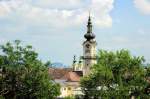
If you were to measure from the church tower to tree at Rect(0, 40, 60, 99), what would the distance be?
45.7m

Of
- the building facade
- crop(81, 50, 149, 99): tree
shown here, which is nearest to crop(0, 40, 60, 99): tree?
crop(81, 50, 149, 99): tree

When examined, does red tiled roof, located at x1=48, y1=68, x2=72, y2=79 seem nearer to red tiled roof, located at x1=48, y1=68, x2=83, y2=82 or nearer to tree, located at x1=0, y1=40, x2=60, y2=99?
red tiled roof, located at x1=48, y1=68, x2=83, y2=82

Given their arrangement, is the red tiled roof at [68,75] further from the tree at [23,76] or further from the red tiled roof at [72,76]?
the tree at [23,76]

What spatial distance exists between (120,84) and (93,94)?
445cm

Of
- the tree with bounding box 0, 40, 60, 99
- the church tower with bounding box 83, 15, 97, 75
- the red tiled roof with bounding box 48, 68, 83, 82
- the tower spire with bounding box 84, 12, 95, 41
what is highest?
the tower spire with bounding box 84, 12, 95, 41

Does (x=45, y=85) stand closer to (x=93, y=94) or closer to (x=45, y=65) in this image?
(x=45, y=65)

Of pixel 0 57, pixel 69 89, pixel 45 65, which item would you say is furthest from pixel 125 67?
pixel 69 89

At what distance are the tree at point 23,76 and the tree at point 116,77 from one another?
8.26 meters

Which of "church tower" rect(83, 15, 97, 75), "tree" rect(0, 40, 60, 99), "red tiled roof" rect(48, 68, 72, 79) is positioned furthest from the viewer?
"red tiled roof" rect(48, 68, 72, 79)

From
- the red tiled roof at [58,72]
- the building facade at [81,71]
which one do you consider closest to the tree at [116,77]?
the building facade at [81,71]

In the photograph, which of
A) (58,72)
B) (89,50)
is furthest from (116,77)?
(58,72)

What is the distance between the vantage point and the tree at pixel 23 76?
278 feet

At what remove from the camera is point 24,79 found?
278ft

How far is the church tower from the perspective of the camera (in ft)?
431
